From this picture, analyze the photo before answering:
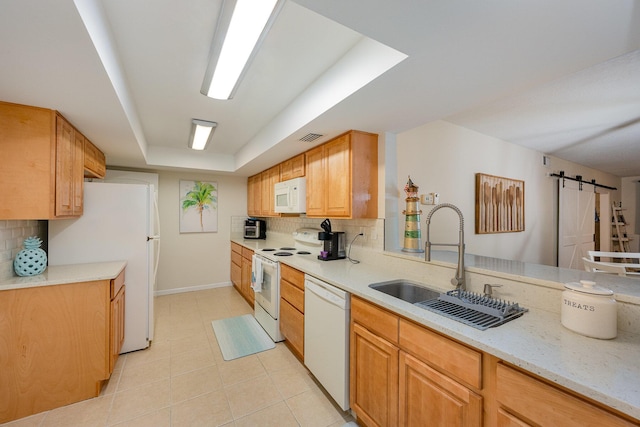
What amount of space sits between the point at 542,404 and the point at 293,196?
259 centimetres

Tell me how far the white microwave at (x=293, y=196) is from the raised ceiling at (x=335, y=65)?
18.1 inches

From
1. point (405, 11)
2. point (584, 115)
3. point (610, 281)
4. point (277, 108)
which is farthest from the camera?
point (584, 115)

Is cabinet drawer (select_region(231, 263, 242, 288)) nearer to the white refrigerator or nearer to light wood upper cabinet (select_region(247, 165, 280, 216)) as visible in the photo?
light wood upper cabinet (select_region(247, 165, 280, 216))

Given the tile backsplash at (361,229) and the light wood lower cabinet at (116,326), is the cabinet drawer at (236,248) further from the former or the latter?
the light wood lower cabinet at (116,326)

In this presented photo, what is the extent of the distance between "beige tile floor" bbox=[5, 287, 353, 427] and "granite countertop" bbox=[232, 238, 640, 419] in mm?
1090

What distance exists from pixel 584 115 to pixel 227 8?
354cm

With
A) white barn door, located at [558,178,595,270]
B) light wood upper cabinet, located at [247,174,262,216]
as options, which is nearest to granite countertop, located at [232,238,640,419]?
light wood upper cabinet, located at [247,174,262,216]

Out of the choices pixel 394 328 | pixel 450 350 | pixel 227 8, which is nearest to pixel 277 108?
pixel 227 8

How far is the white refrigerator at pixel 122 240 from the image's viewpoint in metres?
2.36

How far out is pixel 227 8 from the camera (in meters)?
1.16

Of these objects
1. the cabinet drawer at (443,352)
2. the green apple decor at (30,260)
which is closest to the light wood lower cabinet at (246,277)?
the green apple decor at (30,260)

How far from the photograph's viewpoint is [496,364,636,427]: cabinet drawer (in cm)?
75

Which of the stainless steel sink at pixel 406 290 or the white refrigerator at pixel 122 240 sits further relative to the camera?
the white refrigerator at pixel 122 240

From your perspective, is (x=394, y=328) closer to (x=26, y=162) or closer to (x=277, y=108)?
(x=277, y=108)
